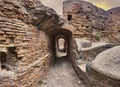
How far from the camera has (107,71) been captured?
4.19m

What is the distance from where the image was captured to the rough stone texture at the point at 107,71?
3.90 m

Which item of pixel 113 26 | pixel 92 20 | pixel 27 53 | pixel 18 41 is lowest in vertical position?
pixel 27 53

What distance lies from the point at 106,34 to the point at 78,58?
4.69 metres

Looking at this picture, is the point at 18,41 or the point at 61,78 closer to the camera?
the point at 18,41

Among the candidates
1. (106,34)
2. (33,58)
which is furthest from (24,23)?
(106,34)

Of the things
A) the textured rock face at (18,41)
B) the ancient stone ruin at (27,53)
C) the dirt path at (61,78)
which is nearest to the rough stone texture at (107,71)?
the ancient stone ruin at (27,53)

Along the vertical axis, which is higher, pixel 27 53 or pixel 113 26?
pixel 113 26

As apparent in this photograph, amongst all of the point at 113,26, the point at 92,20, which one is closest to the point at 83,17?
the point at 92,20

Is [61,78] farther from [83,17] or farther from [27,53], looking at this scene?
[83,17]

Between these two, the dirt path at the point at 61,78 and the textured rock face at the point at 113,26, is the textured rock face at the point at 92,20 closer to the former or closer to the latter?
the textured rock face at the point at 113,26

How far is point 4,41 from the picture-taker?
11.7 ft

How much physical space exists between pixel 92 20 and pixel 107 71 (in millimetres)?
6147

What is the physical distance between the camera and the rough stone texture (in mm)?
3904

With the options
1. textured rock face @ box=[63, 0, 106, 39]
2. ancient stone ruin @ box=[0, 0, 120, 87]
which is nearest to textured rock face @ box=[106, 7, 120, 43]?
textured rock face @ box=[63, 0, 106, 39]
